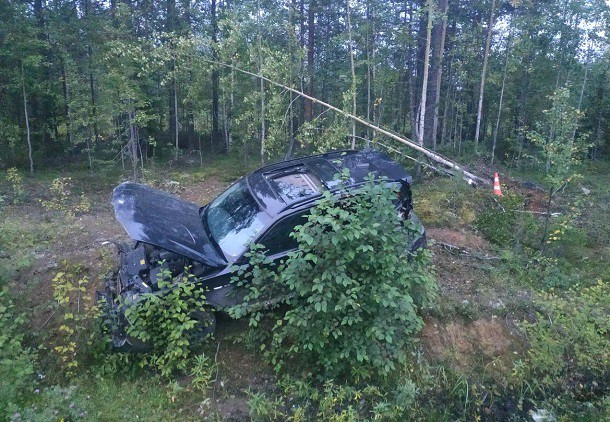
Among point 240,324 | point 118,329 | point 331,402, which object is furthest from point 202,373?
point 331,402

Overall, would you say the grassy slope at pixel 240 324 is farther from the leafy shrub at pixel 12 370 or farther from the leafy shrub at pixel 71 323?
the leafy shrub at pixel 12 370

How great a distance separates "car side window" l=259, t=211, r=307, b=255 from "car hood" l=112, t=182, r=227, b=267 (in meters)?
0.55

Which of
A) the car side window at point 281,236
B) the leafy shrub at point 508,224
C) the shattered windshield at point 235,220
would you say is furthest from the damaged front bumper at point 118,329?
the leafy shrub at point 508,224

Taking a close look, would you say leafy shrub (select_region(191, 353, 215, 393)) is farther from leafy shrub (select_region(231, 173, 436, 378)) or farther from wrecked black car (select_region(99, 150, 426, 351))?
leafy shrub (select_region(231, 173, 436, 378))

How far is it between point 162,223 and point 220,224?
82 centimetres

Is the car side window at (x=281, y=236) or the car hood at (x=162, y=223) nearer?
the car hood at (x=162, y=223)

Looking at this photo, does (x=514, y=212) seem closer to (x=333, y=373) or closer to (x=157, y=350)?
(x=333, y=373)

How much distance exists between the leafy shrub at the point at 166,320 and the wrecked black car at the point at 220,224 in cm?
17

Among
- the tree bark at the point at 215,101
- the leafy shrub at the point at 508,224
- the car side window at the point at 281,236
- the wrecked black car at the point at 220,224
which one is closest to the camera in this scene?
the wrecked black car at the point at 220,224

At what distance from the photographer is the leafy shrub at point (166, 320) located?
4.14 m

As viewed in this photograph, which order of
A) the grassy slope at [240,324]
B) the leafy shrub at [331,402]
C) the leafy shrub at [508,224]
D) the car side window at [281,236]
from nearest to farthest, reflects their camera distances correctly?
the leafy shrub at [331,402] < the grassy slope at [240,324] < the car side window at [281,236] < the leafy shrub at [508,224]

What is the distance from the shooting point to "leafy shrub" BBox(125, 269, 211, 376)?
4.14m

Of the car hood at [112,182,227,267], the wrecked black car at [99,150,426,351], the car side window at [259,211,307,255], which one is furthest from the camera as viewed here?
the car side window at [259,211,307,255]

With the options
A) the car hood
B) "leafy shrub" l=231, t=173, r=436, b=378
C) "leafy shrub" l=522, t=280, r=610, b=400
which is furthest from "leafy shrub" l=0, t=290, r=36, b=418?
"leafy shrub" l=522, t=280, r=610, b=400
